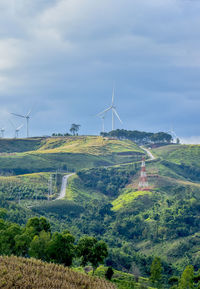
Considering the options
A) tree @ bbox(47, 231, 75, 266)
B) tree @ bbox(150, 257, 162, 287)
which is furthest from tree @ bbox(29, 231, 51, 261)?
tree @ bbox(150, 257, 162, 287)

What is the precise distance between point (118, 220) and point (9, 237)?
102554mm

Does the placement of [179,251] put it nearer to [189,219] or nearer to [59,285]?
[189,219]

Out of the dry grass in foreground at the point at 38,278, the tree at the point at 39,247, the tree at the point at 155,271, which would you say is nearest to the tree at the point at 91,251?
the tree at the point at 39,247

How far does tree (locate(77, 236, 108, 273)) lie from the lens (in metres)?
95.7

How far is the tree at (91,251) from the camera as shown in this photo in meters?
95.7

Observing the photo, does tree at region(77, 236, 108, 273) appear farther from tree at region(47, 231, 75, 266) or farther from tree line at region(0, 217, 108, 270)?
tree at region(47, 231, 75, 266)

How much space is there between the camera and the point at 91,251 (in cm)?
9594

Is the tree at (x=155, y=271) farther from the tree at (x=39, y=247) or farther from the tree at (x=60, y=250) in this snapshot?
the tree at (x=39, y=247)

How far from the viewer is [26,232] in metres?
98.8

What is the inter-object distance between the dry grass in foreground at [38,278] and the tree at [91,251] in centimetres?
3141

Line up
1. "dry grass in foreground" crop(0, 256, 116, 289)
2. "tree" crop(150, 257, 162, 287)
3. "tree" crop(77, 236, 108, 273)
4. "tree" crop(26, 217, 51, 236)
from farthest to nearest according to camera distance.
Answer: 1. "tree" crop(150, 257, 162, 287)
2. "tree" crop(26, 217, 51, 236)
3. "tree" crop(77, 236, 108, 273)
4. "dry grass in foreground" crop(0, 256, 116, 289)

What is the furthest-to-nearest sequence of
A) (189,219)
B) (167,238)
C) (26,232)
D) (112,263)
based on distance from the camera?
(189,219) < (167,238) < (112,263) < (26,232)

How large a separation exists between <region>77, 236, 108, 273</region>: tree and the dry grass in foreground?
31.4 meters

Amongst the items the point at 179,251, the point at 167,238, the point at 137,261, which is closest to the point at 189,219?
the point at 167,238
